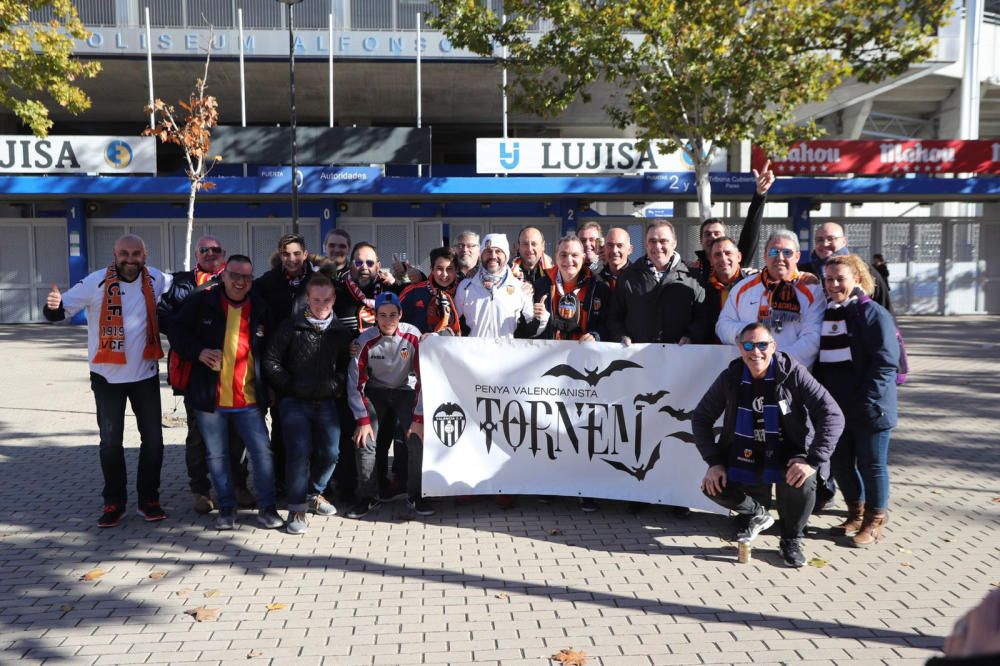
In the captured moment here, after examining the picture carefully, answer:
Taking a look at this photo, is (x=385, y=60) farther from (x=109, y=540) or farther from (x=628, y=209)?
(x=109, y=540)

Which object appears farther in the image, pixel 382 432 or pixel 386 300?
pixel 382 432

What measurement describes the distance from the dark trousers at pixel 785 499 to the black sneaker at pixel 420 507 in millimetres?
2037

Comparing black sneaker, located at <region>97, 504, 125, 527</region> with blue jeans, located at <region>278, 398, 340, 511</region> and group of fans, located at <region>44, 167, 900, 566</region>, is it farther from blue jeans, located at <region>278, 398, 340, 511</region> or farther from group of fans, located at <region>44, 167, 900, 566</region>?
blue jeans, located at <region>278, 398, 340, 511</region>

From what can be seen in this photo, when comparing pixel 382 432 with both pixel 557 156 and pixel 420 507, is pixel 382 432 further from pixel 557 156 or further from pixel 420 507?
pixel 557 156

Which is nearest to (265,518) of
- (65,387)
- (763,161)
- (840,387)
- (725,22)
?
(840,387)

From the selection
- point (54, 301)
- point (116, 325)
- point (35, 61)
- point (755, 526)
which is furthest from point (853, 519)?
point (35, 61)

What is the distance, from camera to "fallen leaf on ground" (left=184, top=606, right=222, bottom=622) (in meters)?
4.24

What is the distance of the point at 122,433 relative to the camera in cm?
568

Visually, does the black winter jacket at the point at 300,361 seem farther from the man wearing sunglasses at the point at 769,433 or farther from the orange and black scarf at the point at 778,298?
the orange and black scarf at the point at 778,298

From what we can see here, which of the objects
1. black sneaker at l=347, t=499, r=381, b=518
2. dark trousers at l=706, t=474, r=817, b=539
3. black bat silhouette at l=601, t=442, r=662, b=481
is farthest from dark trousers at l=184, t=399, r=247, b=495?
dark trousers at l=706, t=474, r=817, b=539

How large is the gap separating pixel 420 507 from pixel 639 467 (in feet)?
5.32

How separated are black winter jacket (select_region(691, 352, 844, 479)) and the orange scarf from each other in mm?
3744

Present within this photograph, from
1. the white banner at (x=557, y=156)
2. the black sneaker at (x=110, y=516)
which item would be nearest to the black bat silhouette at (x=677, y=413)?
the black sneaker at (x=110, y=516)

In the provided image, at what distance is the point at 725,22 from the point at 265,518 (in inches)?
433
